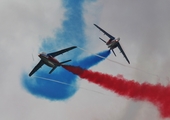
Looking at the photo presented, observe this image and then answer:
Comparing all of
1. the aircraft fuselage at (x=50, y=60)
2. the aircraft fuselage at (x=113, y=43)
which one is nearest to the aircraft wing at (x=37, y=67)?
the aircraft fuselage at (x=50, y=60)

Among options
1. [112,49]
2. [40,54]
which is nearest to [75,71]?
[40,54]

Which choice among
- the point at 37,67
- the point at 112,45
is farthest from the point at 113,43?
the point at 37,67

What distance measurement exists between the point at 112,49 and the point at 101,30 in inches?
547

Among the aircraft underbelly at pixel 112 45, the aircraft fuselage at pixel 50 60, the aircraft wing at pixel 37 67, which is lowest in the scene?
the aircraft underbelly at pixel 112 45

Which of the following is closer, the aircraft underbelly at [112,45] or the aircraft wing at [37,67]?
the aircraft wing at [37,67]

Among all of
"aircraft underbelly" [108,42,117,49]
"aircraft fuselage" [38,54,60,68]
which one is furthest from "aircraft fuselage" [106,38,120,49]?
"aircraft fuselage" [38,54,60,68]

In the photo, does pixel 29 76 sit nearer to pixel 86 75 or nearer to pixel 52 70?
pixel 52 70

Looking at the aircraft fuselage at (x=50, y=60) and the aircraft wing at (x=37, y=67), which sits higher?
the aircraft fuselage at (x=50, y=60)

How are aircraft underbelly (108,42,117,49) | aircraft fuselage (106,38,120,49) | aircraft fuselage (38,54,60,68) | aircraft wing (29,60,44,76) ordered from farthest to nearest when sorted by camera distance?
1. aircraft fuselage (106,38,120,49)
2. aircraft underbelly (108,42,117,49)
3. aircraft wing (29,60,44,76)
4. aircraft fuselage (38,54,60,68)

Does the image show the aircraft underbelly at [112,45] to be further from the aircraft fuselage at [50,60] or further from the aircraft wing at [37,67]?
the aircraft wing at [37,67]

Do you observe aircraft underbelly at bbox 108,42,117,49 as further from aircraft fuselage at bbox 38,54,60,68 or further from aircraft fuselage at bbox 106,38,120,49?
aircraft fuselage at bbox 38,54,60,68

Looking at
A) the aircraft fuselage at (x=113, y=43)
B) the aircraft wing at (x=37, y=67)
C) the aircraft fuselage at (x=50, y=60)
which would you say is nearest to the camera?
the aircraft fuselage at (x=50, y=60)

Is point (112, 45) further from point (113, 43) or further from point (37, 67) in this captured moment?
point (37, 67)

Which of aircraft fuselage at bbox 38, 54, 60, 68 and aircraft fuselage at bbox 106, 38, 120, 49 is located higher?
aircraft fuselage at bbox 38, 54, 60, 68
